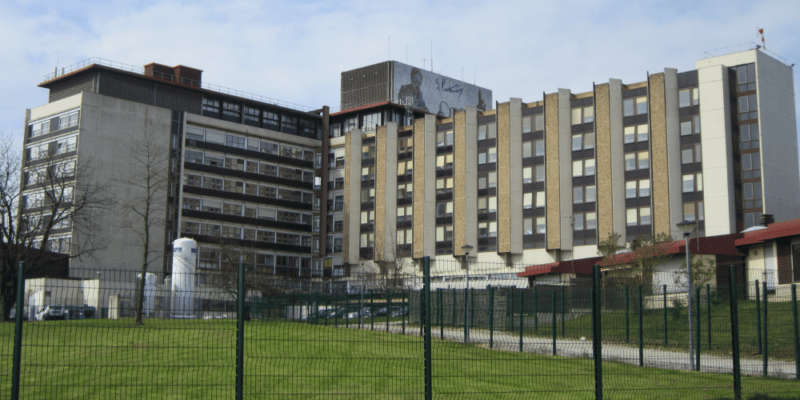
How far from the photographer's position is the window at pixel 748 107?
247ft

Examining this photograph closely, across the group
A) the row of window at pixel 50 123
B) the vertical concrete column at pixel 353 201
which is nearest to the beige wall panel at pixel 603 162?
the vertical concrete column at pixel 353 201

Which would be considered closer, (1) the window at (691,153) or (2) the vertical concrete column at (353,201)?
(1) the window at (691,153)

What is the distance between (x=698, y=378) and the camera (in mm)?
19062

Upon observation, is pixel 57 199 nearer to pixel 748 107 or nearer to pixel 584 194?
pixel 584 194

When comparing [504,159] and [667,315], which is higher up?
[504,159]

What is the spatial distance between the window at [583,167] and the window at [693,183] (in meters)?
9.19

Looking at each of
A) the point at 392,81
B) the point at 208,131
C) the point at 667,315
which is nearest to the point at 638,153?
the point at 392,81

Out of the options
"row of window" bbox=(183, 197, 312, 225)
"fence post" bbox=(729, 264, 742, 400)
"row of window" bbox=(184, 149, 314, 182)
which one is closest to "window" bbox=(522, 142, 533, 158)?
"row of window" bbox=(184, 149, 314, 182)

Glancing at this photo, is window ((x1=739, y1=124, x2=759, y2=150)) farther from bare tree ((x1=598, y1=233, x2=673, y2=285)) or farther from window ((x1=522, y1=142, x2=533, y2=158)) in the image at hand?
bare tree ((x1=598, y1=233, x2=673, y2=285))

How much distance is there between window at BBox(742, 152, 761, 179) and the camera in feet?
245

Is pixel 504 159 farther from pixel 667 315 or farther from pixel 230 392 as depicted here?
pixel 230 392

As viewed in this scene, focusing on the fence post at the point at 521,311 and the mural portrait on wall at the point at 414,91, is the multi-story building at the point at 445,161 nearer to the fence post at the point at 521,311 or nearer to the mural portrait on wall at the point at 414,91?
the mural portrait on wall at the point at 414,91

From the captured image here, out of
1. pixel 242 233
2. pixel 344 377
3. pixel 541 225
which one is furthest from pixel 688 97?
pixel 344 377

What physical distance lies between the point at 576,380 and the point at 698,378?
284 cm
